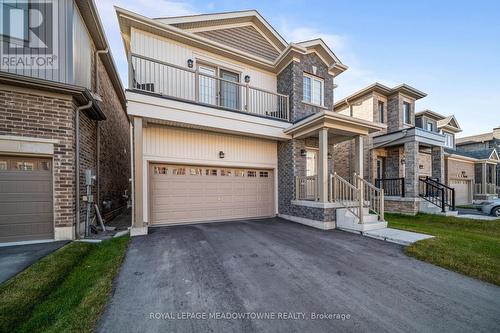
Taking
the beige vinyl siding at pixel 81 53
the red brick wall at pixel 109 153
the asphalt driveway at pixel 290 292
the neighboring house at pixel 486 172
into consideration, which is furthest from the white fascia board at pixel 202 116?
the neighboring house at pixel 486 172

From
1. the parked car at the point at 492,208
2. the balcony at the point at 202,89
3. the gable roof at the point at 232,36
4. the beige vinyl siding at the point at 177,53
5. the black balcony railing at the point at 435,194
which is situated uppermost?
the gable roof at the point at 232,36

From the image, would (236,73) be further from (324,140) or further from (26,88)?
(26,88)

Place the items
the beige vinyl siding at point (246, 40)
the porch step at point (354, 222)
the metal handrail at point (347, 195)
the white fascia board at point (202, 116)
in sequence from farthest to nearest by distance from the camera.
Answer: the beige vinyl siding at point (246, 40) → the metal handrail at point (347, 195) → the porch step at point (354, 222) → the white fascia board at point (202, 116)

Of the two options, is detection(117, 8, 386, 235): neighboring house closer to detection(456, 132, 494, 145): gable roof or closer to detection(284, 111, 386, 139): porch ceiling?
detection(284, 111, 386, 139): porch ceiling

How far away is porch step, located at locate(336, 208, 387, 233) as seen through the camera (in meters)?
6.39

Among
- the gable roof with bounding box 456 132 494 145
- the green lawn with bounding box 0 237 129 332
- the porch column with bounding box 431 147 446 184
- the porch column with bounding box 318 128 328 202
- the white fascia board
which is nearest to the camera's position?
the green lawn with bounding box 0 237 129 332

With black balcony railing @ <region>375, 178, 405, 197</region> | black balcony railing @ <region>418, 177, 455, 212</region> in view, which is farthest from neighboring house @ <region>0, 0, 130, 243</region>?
black balcony railing @ <region>418, 177, 455, 212</region>

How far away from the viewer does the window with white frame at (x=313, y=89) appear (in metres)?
9.42

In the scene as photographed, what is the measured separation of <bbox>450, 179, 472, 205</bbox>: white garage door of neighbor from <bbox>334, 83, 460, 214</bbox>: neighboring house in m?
5.49

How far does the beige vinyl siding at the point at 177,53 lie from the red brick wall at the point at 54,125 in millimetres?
3404

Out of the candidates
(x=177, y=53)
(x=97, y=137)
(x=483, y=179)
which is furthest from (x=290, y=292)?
(x=483, y=179)

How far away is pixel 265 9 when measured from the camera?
32.9 feet

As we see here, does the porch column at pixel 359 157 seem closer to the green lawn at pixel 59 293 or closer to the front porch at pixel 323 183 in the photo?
the front porch at pixel 323 183

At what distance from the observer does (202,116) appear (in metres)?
6.84
